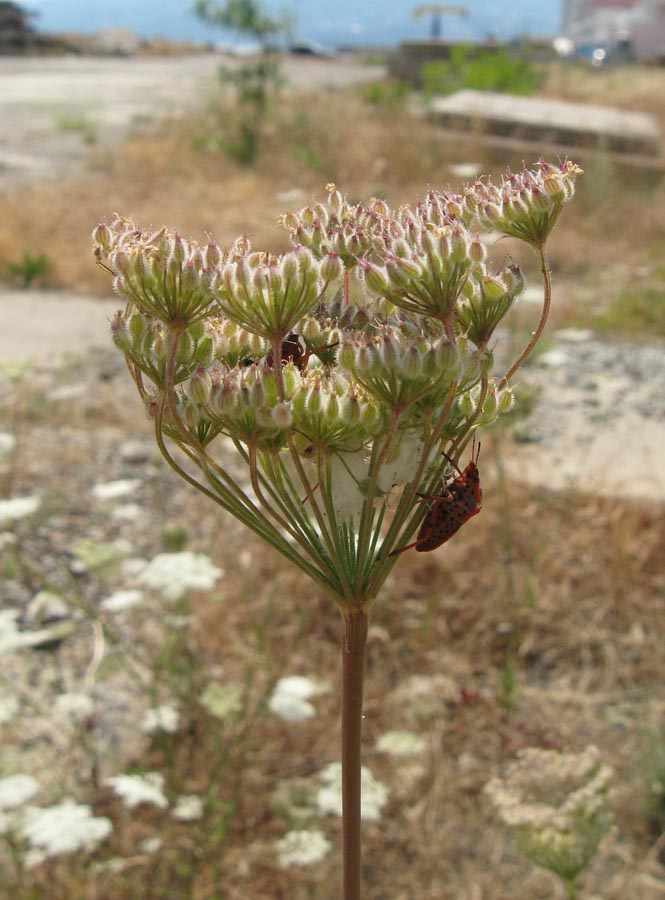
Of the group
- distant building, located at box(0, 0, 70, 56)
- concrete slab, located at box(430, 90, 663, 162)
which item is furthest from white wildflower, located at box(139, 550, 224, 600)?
distant building, located at box(0, 0, 70, 56)

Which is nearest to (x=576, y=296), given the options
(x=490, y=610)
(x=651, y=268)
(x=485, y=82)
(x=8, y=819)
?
(x=651, y=268)

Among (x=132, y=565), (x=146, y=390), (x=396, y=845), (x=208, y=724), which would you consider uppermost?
(x=146, y=390)

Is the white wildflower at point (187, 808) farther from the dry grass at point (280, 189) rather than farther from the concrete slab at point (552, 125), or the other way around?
the concrete slab at point (552, 125)

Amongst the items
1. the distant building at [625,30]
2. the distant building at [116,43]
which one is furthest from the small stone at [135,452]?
the distant building at [625,30]

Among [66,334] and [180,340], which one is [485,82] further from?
[180,340]

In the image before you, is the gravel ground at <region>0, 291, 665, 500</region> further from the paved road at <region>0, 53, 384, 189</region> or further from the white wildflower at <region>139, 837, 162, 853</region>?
the paved road at <region>0, 53, 384, 189</region>
